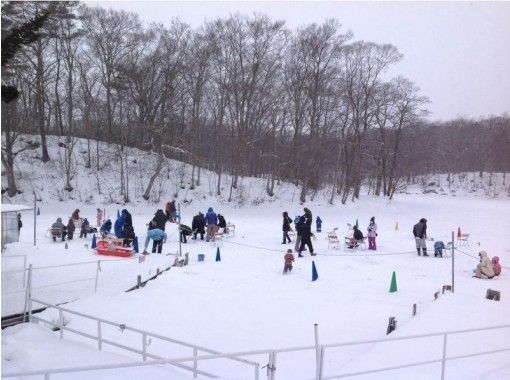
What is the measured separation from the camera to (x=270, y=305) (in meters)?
12.3

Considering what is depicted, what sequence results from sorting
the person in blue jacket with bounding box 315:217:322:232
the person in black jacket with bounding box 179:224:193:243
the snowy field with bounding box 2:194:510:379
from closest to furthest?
the snowy field with bounding box 2:194:510:379 → the person in black jacket with bounding box 179:224:193:243 → the person in blue jacket with bounding box 315:217:322:232

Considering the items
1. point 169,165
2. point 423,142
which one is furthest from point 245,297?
point 423,142

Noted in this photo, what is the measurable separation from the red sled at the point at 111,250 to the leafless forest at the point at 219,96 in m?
17.3

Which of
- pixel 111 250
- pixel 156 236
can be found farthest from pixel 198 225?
pixel 111 250

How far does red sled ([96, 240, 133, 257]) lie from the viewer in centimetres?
1695

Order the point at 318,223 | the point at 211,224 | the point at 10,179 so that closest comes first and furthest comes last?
the point at 211,224 → the point at 318,223 → the point at 10,179

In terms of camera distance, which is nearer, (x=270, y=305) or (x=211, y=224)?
(x=270, y=305)

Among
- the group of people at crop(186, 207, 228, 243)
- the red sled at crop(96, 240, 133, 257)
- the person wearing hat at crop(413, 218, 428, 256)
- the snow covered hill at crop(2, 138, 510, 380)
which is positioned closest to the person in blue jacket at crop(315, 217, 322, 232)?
the snow covered hill at crop(2, 138, 510, 380)

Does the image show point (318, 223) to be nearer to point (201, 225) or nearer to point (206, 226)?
point (206, 226)

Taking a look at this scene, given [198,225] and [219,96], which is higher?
[219,96]

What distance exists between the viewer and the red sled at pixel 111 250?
1695 centimetres

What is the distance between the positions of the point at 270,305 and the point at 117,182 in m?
26.8

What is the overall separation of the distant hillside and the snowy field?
1217 centimetres

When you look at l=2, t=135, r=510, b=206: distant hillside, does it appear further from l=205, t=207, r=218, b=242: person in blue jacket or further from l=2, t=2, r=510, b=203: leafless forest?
l=205, t=207, r=218, b=242: person in blue jacket
